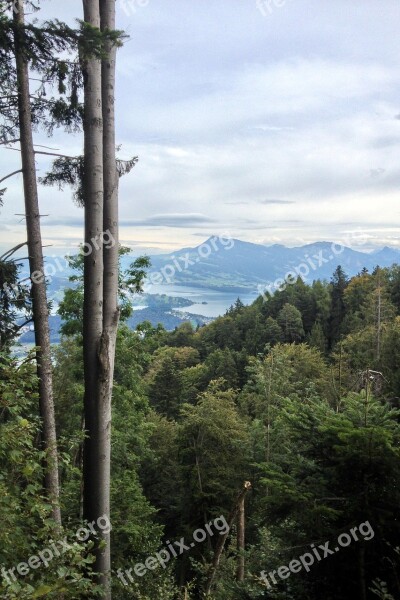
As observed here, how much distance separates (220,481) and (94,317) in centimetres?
1345

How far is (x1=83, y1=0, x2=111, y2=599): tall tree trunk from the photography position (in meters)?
5.74

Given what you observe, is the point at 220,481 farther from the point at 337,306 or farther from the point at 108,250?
the point at 337,306

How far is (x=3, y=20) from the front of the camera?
520 centimetres

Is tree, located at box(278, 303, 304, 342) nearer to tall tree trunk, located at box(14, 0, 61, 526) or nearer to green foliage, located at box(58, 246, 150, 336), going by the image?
green foliage, located at box(58, 246, 150, 336)

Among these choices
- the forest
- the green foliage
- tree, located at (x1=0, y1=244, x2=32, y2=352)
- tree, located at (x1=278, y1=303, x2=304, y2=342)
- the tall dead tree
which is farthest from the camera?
tree, located at (x1=278, y1=303, x2=304, y2=342)

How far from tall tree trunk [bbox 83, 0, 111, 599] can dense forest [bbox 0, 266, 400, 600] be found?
1.10 ft

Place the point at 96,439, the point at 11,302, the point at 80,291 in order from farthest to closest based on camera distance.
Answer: the point at 80,291 → the point at 11,302 → the point at 96,439

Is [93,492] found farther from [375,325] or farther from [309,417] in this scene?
[375,325]

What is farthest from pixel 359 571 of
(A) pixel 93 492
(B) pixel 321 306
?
(B) pixel 321 306

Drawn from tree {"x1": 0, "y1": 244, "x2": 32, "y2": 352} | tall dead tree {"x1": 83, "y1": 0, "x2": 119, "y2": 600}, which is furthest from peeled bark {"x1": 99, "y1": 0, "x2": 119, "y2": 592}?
tree {"x1": 0, "y1": 244, "x2": 32, "y2": 352}

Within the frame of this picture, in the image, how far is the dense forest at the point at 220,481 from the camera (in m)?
4.27

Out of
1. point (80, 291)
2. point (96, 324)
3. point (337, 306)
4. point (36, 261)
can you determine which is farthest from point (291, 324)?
point (96, 324)

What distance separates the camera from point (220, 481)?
17312mm

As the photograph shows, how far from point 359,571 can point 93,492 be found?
3.32m
